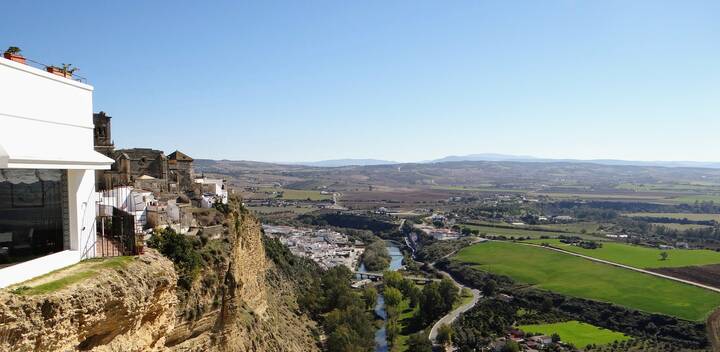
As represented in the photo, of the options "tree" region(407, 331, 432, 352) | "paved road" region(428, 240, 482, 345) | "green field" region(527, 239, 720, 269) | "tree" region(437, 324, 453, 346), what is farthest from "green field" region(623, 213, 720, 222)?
"tree" region(407, 331, 432, 352)

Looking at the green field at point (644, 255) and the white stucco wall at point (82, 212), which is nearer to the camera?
the white stucco wall at point (82, 212)

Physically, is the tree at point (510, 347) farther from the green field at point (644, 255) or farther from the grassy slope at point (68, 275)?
the green field at point (644, 255)

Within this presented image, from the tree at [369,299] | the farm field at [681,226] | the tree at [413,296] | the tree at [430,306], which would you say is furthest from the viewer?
the farm field at [681,226]

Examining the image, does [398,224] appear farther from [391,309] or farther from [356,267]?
[391,309]

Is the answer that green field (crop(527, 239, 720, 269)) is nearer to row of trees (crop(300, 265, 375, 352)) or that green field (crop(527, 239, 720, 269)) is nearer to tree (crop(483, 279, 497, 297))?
tree (crop(483, 279, 497, 297))

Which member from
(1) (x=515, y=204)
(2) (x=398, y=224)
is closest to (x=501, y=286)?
(2) (x=398, y=224)

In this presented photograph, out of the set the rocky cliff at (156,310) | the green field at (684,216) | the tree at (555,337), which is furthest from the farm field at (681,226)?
the rocky cliff at (156,310)
